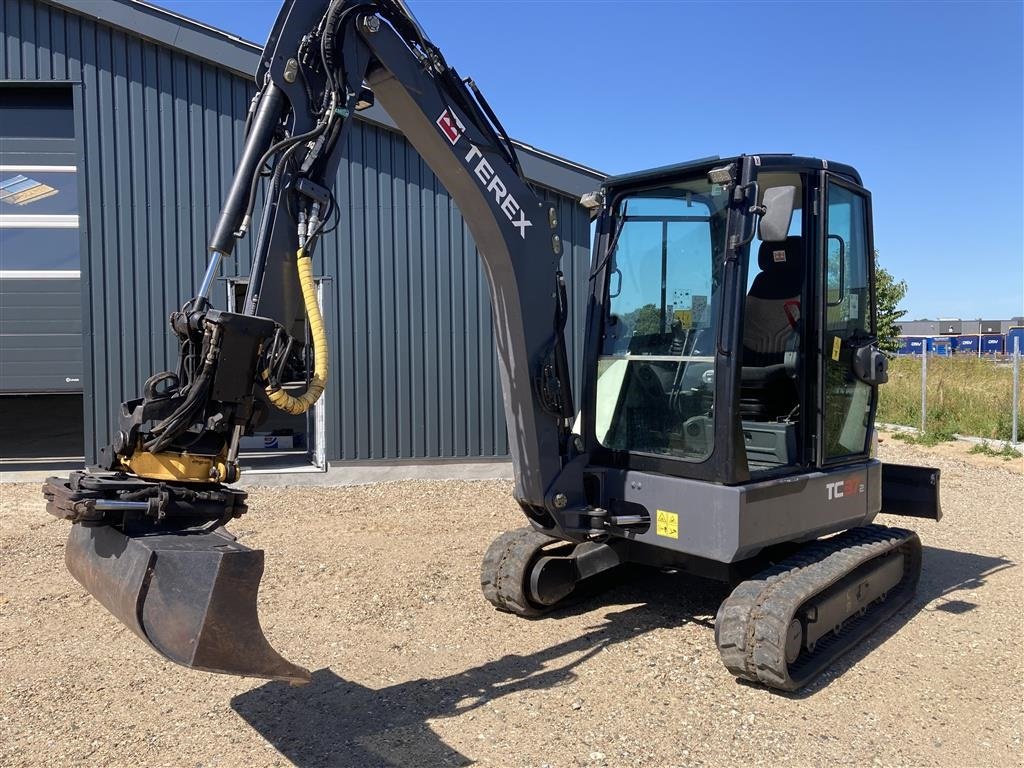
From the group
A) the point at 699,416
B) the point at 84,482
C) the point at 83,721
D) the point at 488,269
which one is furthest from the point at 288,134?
the point at 83,721

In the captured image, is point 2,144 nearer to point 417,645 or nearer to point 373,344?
point 373,344

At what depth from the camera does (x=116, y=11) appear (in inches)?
375

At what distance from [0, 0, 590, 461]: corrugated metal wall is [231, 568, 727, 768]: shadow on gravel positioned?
17.7 feet

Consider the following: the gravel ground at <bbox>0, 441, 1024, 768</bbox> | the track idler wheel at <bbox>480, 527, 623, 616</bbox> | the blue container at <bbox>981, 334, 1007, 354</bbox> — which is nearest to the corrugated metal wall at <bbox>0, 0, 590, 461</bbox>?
the gravel ground at <bbox>0, 441, 1024, 768</bbox>

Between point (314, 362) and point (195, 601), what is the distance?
3.45ft

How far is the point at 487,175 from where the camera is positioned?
13.8 feet

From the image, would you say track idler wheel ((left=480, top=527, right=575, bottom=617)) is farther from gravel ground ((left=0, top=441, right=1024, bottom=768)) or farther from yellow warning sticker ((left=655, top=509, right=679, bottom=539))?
yellow warning sticker ((left=655, top=509, right=679, bottom=539))

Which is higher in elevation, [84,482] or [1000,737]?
[84,482]

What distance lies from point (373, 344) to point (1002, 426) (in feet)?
32.8

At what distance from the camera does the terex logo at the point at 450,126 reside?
4.06 meters

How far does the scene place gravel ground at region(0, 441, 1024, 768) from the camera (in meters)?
3.60

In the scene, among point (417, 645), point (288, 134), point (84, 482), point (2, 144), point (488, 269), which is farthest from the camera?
point (2, 144)

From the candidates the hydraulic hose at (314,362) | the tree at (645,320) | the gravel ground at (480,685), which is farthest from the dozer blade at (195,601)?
the tree at (645,320)

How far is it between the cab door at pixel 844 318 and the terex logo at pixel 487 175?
1.75 meters
